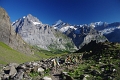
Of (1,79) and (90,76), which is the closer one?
(90,76)

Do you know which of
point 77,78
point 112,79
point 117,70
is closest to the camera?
point 112,79

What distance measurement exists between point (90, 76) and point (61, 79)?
4.20 metres

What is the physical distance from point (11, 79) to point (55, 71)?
8.10m

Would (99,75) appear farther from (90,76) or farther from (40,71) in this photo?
(40,71)

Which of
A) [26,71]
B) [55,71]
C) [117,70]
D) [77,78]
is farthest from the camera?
[55,71]

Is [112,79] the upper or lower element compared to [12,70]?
lower

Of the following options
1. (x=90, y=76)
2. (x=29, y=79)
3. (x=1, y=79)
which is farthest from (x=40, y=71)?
(x=90, y=76)

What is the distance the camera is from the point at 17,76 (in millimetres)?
22141

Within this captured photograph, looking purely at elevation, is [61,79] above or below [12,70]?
below

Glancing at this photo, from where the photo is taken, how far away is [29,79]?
73.0 ft

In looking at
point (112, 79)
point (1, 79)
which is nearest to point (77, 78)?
point (112, 79)

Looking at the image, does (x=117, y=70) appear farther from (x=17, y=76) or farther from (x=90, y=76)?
(x=17, y=76)

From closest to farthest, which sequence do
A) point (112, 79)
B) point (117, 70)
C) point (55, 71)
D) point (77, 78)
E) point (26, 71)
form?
point (112, 79) < point (77, 78) < point (117, 70) < point (26, 71) < point (55, 71)

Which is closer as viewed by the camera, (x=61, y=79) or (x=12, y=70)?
(x=61, y=79)
